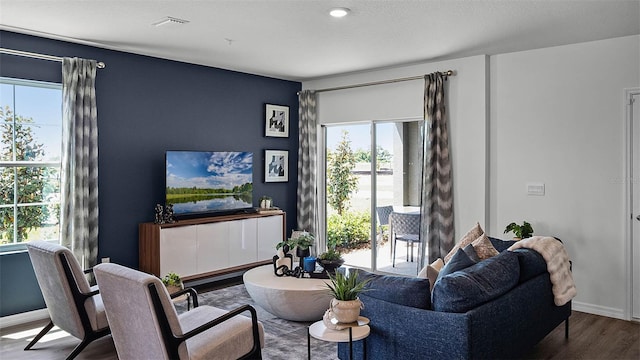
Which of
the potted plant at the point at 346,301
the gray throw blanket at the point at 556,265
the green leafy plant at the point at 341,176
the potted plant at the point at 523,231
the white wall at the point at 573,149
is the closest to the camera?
the potted plant at the point at 346,301

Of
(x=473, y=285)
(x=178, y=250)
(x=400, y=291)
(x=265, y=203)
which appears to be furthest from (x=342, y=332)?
(x=265, y=203)

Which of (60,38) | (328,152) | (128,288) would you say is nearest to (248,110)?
(328,152)

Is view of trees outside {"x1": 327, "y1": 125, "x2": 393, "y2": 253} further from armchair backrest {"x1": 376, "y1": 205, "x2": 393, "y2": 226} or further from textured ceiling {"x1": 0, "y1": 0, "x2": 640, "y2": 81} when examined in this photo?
textured ceiling {"x1": 0, "y1": 0, "x2": 640, "y2": 81}

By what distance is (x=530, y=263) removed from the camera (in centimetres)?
324

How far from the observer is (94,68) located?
15.1ft

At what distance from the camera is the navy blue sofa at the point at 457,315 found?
98.7 inches

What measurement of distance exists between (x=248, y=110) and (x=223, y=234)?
5.77 ft

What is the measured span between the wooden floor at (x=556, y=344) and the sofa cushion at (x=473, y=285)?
3.25 feet

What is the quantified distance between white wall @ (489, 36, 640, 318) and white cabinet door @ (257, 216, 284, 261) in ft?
8.97

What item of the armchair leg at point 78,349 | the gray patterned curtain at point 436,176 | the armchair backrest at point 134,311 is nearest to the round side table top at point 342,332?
the armchair backrest at point 134,311

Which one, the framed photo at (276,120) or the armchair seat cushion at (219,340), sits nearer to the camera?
the armchair seat cushion at (219,340)

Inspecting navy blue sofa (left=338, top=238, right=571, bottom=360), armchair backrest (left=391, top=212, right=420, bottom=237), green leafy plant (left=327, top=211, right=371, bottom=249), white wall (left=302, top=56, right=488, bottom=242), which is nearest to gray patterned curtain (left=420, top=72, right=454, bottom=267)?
white wall (left=302, top=56, right=488, bottom=242)

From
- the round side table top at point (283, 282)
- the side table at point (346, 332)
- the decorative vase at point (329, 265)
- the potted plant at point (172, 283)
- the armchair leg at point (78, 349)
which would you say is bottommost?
the armchair leg at point (78, 349)

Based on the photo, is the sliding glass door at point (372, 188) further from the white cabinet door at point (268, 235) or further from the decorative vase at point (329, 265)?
the decorative vase at point (329, 265)
